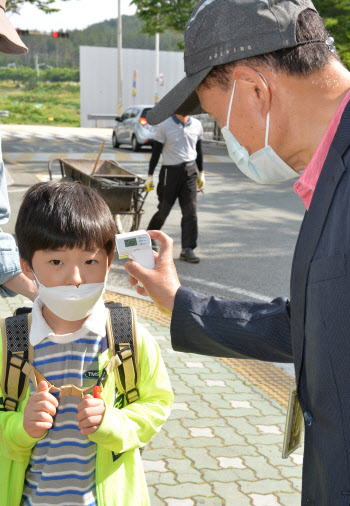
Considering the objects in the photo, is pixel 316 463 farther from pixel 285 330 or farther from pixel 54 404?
pixel 54 404

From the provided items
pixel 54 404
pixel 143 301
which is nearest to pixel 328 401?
pixel 54 404

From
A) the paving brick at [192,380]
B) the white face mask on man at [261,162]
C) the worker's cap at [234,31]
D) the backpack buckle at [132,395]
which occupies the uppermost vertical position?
the worker's cap at [234,31]

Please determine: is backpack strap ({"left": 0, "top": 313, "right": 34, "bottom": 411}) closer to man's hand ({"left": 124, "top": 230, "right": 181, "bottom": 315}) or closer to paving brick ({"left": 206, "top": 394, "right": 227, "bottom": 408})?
man's hand ({"left": 124, "top": 230, "right": 181, "bottom": 315})

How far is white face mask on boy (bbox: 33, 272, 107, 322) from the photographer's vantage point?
214cm

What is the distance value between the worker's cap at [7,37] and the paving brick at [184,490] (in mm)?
→ 2226

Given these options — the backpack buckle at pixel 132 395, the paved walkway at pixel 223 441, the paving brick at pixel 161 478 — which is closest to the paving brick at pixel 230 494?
the paved walkway at pixel 223 441

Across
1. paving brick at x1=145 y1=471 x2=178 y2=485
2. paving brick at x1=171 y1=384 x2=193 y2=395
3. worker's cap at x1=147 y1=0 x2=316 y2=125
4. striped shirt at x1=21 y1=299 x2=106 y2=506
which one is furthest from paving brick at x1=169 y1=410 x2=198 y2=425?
worker's cap at x1=147 y1=0 x2=316 y2=125

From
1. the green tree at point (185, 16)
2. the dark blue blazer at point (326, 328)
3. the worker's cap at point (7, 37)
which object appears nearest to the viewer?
the dark blue blazer at point (326, 328)

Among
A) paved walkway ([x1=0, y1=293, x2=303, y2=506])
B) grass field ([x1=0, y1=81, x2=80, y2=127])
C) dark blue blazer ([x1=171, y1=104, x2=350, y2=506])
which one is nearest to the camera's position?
dark blue blazer ([x1=171, y1=104, x2=350, y2=506])

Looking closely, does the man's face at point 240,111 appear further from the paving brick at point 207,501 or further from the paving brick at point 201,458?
the paving brick at point 201,458

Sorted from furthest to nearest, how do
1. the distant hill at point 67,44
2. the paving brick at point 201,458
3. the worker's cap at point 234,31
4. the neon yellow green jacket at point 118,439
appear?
the distant hill at point 67,44 < the paving brick at point 201,458 < the neon yellow green jacket at point 118,439 < the worker's cap at point 234,31

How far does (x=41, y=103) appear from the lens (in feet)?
213

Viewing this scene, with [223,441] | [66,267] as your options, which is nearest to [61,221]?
[66,267]

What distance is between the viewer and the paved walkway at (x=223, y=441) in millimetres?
3418
